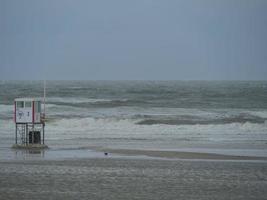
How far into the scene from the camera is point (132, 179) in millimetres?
17250

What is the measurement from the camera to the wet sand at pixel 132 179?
1509 cm

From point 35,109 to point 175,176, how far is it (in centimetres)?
1060

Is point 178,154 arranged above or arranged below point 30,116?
below

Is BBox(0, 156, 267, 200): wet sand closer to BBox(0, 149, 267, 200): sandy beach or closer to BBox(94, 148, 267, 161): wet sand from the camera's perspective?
BBox(0, 149, 267, 200): sandy beach

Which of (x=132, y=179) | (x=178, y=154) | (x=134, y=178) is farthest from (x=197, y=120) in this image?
(x=132, y=179)

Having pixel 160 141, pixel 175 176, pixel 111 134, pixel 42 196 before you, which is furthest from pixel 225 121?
pixel 42 196

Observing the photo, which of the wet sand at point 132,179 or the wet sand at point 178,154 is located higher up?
the wet sand at point 132,179

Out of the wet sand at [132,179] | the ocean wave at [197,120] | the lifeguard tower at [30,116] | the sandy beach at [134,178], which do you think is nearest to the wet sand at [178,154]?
the sandy beach at [134,178]

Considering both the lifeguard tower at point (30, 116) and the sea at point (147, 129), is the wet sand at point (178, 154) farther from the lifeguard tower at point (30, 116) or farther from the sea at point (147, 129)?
the lifeguard tower at point (30, 116)

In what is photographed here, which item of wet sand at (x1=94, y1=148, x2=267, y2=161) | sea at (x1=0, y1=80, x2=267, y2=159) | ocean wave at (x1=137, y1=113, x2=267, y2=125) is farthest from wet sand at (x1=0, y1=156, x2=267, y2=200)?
ocean wave at (x1=137, y1=113, x2=267, y2=125)

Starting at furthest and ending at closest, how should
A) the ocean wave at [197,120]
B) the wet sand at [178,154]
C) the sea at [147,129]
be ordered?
the ocean wave at [197,120], the sea at [147,129], the wet sand at [178,154]

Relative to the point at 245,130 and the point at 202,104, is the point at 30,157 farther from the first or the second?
the point at 202,104

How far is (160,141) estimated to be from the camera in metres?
30.5

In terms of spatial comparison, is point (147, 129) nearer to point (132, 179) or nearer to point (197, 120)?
point (197, 120)
